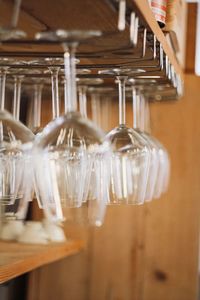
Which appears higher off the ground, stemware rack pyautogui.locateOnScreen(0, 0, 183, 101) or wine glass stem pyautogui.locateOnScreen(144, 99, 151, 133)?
stemware rack pyautogui.locateOnScreen(0, 0, 183, 101)

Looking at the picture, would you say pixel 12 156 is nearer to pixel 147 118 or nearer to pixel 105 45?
pixel 105 45

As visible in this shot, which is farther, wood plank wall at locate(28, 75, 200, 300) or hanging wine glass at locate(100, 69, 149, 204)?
wood plank wall at locate(28, 75, 200, 300)

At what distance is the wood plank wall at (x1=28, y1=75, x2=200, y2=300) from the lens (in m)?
1.63

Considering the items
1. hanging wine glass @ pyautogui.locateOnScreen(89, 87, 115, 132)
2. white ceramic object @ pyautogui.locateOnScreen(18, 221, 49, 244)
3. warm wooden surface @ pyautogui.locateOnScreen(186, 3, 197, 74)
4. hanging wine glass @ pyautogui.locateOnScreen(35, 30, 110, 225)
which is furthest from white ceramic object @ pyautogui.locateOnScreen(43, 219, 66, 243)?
hanging wine glass @ pyautogui.locateOnScreen(35, 30, 110, 225)

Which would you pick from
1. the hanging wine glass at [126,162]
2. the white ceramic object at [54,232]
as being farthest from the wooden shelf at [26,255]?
the hanging wine glass at [126,162]

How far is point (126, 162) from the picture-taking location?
1.00 metres

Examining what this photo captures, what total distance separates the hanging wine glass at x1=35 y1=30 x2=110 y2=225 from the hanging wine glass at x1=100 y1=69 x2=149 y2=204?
0.36 ft

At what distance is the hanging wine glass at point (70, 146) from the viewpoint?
0.66m

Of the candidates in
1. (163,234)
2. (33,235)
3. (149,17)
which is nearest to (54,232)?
(33,235)

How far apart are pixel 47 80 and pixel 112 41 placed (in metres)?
0.38

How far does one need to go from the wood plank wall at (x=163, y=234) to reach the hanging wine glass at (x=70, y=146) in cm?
80

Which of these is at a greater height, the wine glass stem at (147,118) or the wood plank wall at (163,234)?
the wine glass stem at (147,118)

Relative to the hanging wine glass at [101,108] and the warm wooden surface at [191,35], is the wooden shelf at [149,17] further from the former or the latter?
the warm wooden surface at [191,35]

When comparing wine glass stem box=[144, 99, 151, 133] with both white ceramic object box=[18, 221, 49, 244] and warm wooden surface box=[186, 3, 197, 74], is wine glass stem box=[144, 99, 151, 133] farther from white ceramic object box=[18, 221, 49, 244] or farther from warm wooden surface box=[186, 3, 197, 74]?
white ceramic object box=[18, 221, 49, 244]
